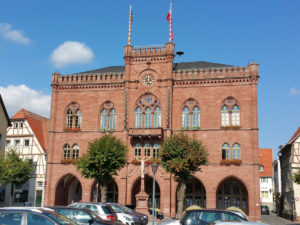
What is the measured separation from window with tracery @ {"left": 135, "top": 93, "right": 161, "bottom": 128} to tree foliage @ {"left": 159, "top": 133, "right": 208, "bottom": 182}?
8963 mm

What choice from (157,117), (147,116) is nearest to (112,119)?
(147,116)

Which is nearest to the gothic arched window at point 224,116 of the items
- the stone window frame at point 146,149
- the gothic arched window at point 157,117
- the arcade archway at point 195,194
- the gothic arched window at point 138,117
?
the gothic arched window at point 157,117

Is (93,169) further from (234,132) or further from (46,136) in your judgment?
(46,136)

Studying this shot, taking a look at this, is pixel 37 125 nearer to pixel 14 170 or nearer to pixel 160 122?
pixel 14 170

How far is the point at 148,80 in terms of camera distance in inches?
1719

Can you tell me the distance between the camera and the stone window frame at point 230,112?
41.2m

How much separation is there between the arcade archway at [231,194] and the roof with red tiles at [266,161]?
2775 centimetres

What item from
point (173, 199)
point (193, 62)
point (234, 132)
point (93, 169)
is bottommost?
point (173, 199)

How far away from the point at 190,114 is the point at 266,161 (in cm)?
3512

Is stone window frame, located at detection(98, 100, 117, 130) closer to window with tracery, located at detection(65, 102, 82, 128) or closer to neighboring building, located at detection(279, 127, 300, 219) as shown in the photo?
window with tracery, located at detection(65, 102, 82, 128)

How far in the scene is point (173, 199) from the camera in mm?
40062

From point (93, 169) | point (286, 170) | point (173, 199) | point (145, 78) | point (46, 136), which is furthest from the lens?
point (46, 136)

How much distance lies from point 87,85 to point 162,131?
10787mm

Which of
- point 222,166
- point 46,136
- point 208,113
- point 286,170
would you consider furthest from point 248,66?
point 46,136
